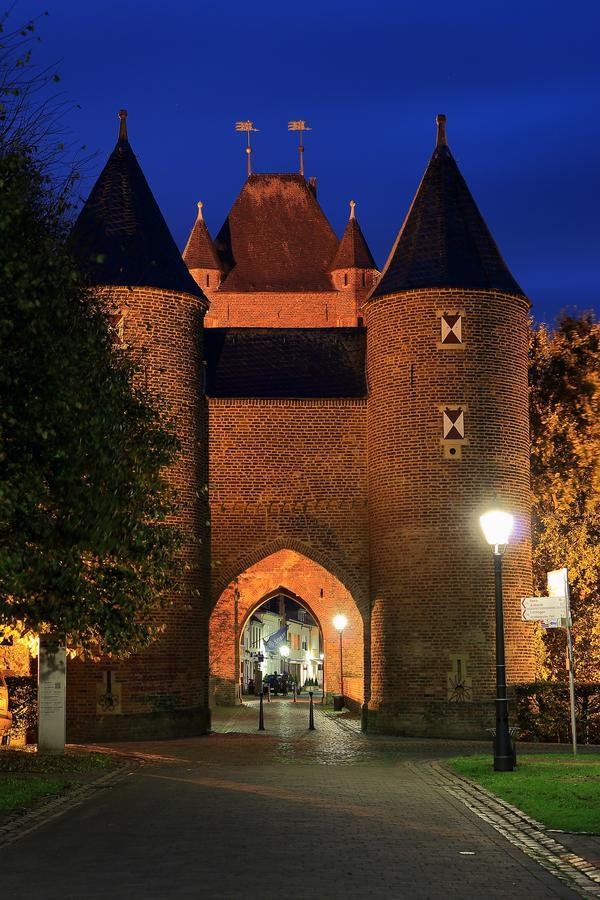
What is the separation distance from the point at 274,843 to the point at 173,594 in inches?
712

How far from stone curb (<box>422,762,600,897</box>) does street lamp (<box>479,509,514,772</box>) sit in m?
0.66

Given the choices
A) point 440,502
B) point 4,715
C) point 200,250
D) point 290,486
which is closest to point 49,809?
point 4,715

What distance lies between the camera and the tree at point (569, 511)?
111 ft

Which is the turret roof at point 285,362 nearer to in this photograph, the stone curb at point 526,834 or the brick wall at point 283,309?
the stone curb at point 526,834

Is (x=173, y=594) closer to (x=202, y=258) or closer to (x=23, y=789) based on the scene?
(x=23, y=789)

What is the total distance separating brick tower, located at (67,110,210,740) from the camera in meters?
28.9

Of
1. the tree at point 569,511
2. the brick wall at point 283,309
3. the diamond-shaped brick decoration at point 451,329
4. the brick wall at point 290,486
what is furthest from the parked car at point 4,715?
the brick wall at point 283,309

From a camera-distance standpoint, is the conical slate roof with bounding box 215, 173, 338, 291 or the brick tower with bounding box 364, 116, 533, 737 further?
the conical slate roof with bounding box 215, 173, 338, 291

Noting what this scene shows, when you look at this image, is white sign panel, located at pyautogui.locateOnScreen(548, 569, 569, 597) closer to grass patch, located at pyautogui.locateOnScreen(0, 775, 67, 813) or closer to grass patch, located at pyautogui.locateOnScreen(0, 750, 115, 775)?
grass patch, located at pyautogui.locateOnScreen(0, 750, 115, 775)

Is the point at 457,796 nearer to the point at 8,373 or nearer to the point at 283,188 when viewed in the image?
the point at 8,373

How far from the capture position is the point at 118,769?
1998 centimetres

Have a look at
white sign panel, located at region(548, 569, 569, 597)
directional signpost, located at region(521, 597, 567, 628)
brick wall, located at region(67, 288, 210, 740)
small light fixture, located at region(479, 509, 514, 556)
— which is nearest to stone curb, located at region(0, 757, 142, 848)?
small light fixture, located at region(479, 509, 514, 556)

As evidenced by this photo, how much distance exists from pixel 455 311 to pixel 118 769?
1454 cm

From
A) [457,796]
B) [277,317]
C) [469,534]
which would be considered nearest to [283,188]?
[277,317]
